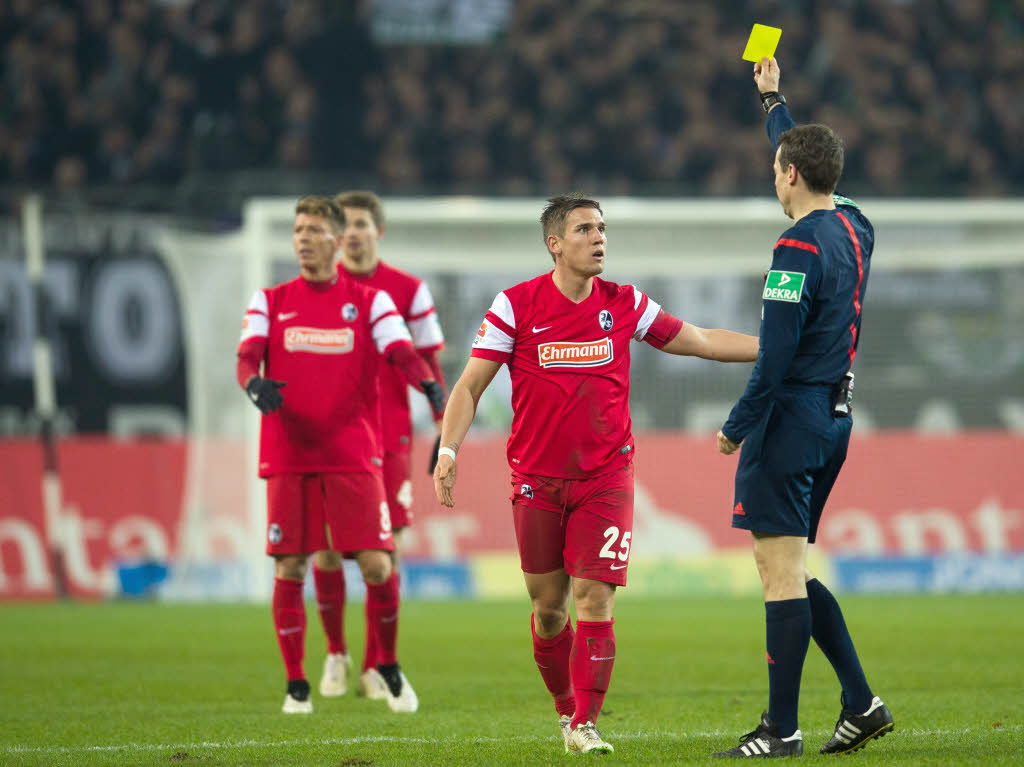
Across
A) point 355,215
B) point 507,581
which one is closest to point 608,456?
point 355,215

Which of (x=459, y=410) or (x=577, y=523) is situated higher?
(x=459, y=410)

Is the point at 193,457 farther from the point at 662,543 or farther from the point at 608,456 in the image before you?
the point at 608,456

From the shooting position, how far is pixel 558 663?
5395 millimetres

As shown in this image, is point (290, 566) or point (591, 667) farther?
point (290, 566)

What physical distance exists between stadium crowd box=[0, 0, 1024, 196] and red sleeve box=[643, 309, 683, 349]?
10545mm

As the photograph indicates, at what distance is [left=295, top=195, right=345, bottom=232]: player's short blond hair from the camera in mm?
6879

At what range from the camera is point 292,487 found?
22.2 feet

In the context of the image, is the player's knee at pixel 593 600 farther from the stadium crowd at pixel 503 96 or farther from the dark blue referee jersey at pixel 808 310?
the stadium crowd at pixel 503 96

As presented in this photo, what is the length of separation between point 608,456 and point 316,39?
13.3 metres

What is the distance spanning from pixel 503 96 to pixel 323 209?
1077cm

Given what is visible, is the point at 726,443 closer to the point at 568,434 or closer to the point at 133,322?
the point at 568,434

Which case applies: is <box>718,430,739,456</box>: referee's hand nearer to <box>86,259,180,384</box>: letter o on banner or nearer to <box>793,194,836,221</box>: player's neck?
<box>793,194,836,221</box>: player's neck

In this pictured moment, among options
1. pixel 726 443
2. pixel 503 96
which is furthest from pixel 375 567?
pixel 503 96

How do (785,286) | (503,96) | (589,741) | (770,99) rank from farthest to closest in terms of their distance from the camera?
(503,96)
(770,99)
(589,741)
(785,286)
